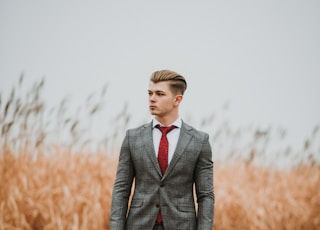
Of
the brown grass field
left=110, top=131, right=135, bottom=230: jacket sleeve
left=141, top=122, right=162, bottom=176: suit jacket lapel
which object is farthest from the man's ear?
the brown grass field

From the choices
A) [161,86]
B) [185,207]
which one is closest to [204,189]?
[185,207]

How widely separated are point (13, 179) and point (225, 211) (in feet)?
5.35

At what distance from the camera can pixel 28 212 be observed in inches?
110

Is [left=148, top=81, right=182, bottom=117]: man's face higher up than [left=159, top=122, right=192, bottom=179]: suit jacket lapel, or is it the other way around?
[left=148, top=81, right=182, bottom=117]: man's face

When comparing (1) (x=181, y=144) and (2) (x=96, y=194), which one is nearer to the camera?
(1) (x=181, y=144)

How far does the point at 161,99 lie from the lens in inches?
62.6

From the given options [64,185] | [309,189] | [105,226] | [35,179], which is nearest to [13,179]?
[35,179]

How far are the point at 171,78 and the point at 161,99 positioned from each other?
0.09m

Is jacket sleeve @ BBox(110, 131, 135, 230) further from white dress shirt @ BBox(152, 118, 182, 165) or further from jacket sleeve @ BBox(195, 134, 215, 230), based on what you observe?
jacket sleeve @ BBox(195, 134, 215, 230)

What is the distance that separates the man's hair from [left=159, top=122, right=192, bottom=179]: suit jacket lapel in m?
0.15

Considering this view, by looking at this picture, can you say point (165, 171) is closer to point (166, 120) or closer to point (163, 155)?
point (163, 155)

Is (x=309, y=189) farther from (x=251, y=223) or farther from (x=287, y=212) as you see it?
(x=251, y=223)

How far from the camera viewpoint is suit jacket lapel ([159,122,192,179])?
61.3 inches

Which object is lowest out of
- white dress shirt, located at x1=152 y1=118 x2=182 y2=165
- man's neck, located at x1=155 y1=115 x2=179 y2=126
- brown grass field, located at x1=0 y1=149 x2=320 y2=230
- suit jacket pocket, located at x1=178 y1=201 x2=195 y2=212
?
brown grass field, located at x1=0 y1=149 x2=320 y2=230
